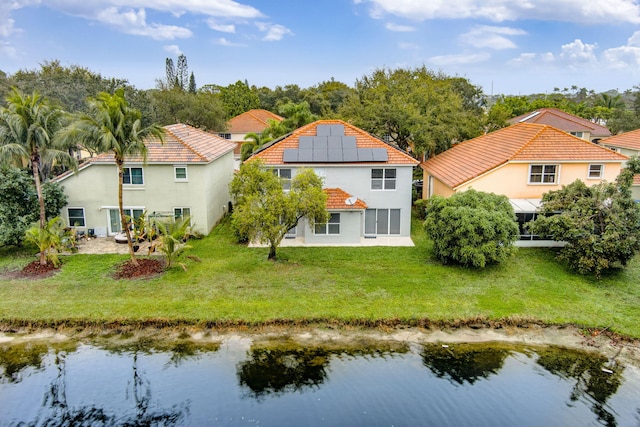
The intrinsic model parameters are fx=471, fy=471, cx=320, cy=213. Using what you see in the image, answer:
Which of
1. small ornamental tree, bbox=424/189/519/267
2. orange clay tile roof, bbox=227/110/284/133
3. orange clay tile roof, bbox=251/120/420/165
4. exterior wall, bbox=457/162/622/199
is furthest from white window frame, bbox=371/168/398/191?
orange clay tile roof, bbox=227/110/284/133

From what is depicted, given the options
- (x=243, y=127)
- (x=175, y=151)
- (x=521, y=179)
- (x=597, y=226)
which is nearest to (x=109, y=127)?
(x=175, y=151)

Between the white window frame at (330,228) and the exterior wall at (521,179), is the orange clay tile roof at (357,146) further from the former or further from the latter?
the exterior wall at (521,179)

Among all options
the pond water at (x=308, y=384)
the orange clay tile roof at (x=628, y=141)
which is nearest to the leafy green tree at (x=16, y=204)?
the pond water at (x=308, y=384)

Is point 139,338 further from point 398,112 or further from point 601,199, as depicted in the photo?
point 398,112

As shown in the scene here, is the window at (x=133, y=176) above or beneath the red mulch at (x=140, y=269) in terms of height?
above

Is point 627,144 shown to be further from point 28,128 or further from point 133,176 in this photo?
point 28,128

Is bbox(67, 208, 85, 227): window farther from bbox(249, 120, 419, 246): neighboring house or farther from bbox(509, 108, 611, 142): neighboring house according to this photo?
bbox(509, 108, 611, 142): neighboring house

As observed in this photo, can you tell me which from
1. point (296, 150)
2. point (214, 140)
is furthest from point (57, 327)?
point (214, 140)
